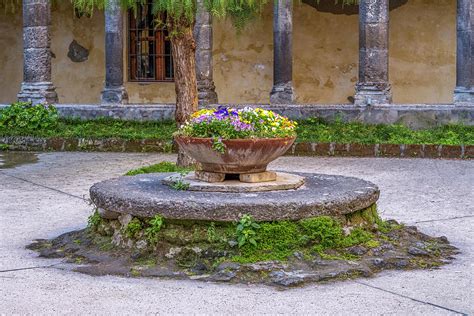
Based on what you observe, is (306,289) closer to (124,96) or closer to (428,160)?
(428,160)

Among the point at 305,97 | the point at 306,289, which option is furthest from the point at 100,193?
the point at 305,97

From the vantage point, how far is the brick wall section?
1253cm

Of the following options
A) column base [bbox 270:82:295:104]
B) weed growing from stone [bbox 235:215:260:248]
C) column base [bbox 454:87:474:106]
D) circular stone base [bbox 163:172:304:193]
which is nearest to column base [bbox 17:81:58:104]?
column base [bbox 270:82:295:104]

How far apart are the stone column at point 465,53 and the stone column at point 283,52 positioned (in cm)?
283

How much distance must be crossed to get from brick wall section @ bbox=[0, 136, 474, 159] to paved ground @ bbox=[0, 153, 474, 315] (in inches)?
124

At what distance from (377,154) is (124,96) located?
515 centimetres

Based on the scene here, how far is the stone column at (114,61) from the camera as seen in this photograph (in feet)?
52.3

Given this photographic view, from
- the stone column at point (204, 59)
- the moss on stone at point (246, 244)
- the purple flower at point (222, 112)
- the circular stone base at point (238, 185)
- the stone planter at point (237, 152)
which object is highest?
the stone column at point (204, 59)

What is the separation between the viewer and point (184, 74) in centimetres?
884

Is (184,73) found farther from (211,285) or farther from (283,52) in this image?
(283,52)

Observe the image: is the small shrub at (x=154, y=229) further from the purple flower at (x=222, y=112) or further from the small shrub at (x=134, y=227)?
the purple flower at (x=222, y=112)

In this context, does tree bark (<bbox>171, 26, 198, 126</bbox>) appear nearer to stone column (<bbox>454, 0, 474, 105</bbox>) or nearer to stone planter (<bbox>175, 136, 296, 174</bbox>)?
stone planter (<bbox>175, 136, 296, 174</bbox>)

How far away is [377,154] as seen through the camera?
41.6ft

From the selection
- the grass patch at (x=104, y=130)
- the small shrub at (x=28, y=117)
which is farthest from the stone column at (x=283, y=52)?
the small shrub at (x=28, y=117)
